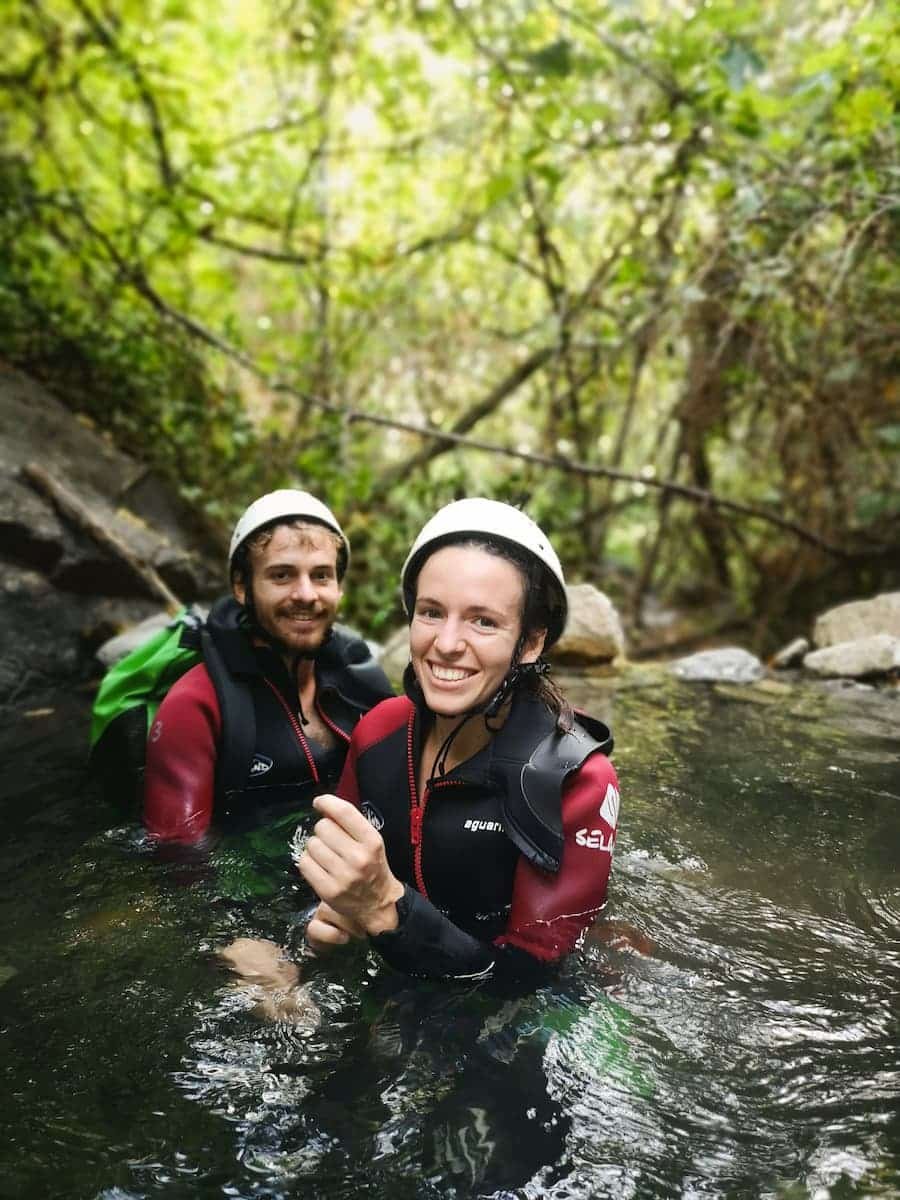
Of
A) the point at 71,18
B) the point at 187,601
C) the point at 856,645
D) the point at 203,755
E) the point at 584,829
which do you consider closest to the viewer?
the point at 584,829

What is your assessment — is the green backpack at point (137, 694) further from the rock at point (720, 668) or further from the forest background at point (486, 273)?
the rock at point (720, 668)

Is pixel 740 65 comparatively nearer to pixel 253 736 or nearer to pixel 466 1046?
pixel 253 736

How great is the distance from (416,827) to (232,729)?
3.82ft

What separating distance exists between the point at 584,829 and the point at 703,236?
23.6 feet

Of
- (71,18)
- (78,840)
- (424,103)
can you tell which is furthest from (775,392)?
(71,18)

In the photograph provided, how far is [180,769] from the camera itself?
3.55 metres

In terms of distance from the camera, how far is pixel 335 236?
10070 mm

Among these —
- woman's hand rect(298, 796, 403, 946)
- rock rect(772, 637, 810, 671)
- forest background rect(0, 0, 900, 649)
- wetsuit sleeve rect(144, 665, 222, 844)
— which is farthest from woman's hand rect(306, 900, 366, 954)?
rock rect(772, 637, 810, 671)

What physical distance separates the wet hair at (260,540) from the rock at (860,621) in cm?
502

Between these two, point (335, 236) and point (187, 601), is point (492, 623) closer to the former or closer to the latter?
point (187, 601)

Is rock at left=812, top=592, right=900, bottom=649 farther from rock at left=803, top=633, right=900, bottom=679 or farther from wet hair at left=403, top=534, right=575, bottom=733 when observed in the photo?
wet hair at left=403, top=534, right=575, bottom=733


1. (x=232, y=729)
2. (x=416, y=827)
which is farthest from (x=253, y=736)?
(x=416, y=827)

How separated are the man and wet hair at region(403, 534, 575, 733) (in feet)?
3.26

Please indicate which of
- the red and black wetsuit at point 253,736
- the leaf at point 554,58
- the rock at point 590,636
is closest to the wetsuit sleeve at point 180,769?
the red and black wetsuit at point 253,736
